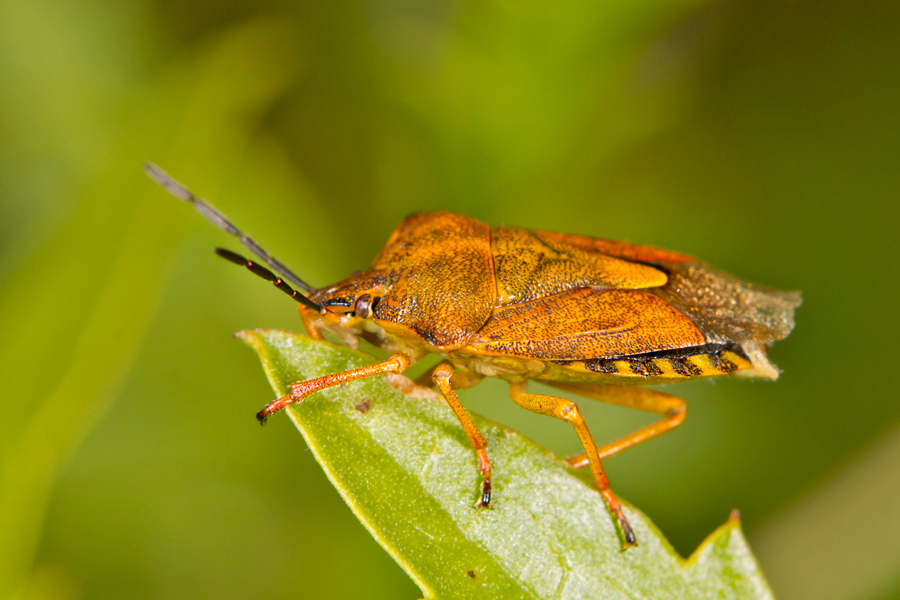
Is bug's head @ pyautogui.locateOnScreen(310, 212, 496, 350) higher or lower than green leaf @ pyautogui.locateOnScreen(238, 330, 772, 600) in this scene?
higher

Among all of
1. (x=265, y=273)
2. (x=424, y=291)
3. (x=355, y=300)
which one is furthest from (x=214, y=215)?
(x=424, y=291)

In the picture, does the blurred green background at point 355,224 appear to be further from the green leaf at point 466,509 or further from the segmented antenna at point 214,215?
the green leaf at point 466,509

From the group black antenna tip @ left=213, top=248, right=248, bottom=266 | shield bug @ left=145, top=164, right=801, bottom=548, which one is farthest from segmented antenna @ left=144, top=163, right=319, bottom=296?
black antenna tip @ left=213, top=248, right=248, bottom=266

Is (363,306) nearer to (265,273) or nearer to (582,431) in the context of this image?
(265,273)

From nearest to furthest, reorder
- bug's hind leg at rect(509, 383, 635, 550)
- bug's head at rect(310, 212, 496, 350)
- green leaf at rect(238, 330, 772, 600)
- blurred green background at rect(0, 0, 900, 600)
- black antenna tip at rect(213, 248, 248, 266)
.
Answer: green leaf at rect(238, 330, 772, 600), bug's hind leg at rect(509, 383, 635, 550), black antenna tip at rect(213, 248, 248, 266), bug's head at rect(310, 212, 496, 350), blurred green background at rect(0, 0, 900, 600)

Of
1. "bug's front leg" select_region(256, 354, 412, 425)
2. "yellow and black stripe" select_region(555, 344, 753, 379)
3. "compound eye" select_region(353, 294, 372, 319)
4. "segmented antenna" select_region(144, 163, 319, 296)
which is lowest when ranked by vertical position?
"bug's front leg" select_region(256, 354, 412, 425)

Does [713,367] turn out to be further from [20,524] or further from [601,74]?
[20,524]

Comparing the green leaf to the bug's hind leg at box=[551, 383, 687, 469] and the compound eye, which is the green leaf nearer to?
the compound eye
